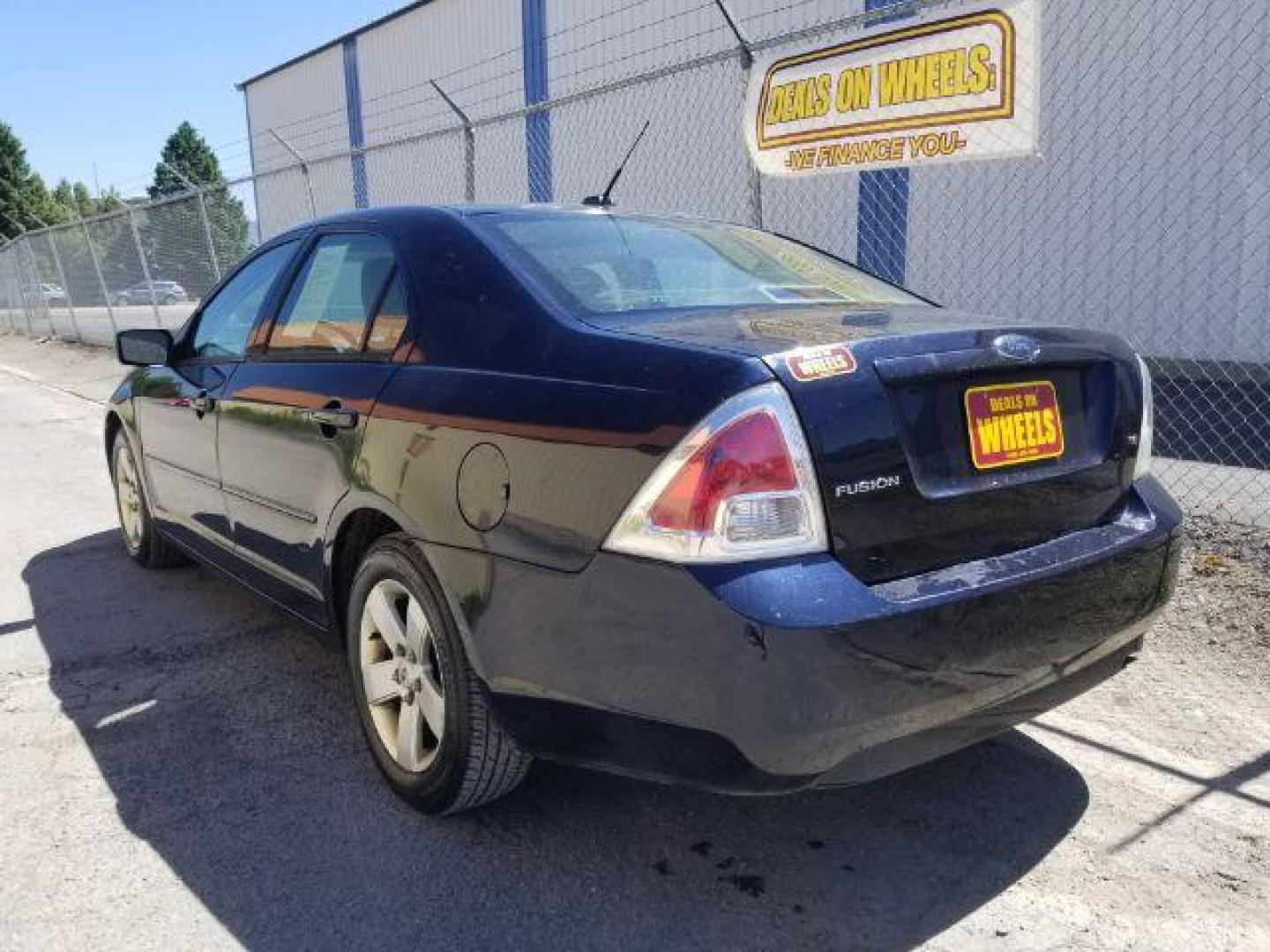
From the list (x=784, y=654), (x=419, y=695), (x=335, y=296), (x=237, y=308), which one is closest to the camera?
(x=784, y=654)

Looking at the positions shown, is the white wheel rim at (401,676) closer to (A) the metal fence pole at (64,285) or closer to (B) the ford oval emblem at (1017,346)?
(B) the ford oval emblem at (1017,346)

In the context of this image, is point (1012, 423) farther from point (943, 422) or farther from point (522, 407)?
point (522, 407)

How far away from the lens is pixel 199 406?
3.71 meters

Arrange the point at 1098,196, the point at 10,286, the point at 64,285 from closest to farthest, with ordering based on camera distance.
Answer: the point at 1098,196, the point at 64,285, the point at 10,286

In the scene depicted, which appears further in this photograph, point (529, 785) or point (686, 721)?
point (529, 785)

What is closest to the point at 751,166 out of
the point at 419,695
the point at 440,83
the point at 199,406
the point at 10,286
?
the point at 199,406

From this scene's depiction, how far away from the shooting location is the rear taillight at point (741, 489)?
6.15 ft

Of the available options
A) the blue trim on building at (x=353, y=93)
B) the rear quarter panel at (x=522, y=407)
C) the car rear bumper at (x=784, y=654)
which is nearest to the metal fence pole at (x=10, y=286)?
the blue trim on building at (x=353, y=93)

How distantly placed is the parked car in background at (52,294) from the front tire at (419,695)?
69.8 feet

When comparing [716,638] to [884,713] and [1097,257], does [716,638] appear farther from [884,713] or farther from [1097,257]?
[1097,257]

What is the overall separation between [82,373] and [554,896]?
1491 cm

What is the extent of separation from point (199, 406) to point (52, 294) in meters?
20.7

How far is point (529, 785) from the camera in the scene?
Answer: 2764mm

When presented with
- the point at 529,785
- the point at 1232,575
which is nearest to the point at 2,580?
the point at 529,785
